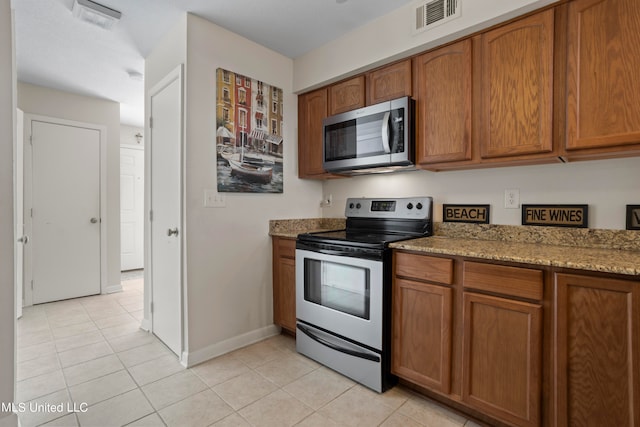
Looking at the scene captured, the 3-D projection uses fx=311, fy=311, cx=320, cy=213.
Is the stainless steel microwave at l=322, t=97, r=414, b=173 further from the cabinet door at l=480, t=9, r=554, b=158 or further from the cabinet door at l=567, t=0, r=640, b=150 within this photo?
the cabinet door at l=567, t=0, r=640, b=150

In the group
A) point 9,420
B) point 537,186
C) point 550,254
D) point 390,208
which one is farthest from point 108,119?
point 550,254

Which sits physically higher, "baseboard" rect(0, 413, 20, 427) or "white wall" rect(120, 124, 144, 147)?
"white wall" rect(120, 124, 144, 147)

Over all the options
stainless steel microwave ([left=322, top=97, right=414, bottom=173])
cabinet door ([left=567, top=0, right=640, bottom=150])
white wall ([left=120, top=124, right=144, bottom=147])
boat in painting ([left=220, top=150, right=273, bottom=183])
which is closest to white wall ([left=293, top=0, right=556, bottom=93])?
cabinet door ([left=567, top=0, right=640, bottom=150])

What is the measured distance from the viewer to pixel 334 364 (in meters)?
2.09

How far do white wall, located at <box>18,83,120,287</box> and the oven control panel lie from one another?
10.3 ft

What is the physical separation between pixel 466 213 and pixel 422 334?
0.90m

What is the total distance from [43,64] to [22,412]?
296cm

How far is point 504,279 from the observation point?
1450 mm

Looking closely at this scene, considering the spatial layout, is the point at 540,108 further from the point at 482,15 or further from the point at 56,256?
the point at 56,256

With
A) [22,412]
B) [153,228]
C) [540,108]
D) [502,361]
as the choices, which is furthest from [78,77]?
[502,361]

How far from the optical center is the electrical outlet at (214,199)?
229 cm

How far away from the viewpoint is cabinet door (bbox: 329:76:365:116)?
2418 millimetres

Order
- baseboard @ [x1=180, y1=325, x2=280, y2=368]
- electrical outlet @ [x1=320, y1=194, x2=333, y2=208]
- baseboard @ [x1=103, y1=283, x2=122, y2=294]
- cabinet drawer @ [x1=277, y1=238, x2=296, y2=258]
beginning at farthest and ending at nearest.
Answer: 1. baseboard @ [x1=103, y1=283, x2=122, y2=294]
2. electrical outlet @ [x1=320, y1=194, x2=333, y2=208]
3. cabinet drawer @ [x1=277, y1=238, x2=296, y2=258]
4. baseboard @ [x1=180, y1=325, x2=280, y2=368]

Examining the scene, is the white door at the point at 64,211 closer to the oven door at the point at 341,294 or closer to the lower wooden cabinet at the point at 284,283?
the lower wooden cabinet at the point at 284,283
